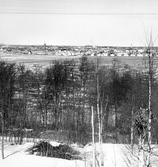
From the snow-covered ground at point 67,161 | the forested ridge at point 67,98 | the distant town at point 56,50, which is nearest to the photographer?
the snow-covered ground at point 67,161

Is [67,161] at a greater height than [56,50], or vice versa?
[56,50]

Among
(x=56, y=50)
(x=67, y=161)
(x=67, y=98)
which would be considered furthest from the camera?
(x=56, y=50)

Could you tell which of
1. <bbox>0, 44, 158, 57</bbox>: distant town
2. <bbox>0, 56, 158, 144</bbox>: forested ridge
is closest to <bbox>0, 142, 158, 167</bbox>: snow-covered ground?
<bbox>0, 56, 158, 144</bbox>: forested ridge

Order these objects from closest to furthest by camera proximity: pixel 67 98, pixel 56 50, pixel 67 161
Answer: pixel 67 161, pixel 67 98, pixel 56 50

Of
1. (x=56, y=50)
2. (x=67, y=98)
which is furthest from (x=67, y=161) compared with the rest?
(x=56, y=50)

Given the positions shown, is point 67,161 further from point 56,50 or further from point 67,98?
point 56,50

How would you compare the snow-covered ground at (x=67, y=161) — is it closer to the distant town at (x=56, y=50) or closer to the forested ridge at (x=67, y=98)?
the forested ridge at (x=67, y=98)

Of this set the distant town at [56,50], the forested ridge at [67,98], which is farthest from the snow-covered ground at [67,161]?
→ the distant town at [56,50]

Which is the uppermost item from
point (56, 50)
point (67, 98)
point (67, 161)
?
point (56, 50)

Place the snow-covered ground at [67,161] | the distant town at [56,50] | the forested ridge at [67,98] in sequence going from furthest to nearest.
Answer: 1. the distant town at [56,50]
2. the forested ridge at [67,98]
3. the snow-covered ground at [67,161]
